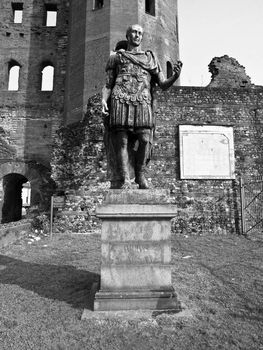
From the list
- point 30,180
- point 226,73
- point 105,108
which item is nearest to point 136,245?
point 105,108

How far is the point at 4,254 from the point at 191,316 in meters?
5.53

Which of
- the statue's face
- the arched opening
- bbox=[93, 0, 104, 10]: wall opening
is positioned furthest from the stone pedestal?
bbox=[93, 0, 104, 10]: wall opening

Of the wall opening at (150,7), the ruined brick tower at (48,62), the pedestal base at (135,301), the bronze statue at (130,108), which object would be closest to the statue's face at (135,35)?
the bronze statue at (130,108)

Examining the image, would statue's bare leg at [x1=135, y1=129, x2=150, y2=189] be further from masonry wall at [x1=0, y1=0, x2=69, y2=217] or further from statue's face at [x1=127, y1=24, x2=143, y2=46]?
masonry wall at [x1=0, y1=0, x2=69, y2=217]

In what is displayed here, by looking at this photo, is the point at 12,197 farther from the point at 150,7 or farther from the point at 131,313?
the point at 131,313

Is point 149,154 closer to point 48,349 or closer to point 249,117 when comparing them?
point 48,349

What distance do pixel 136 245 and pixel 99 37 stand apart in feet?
49.7

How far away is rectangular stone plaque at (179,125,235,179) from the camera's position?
11852 millimetres

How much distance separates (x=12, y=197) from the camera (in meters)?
18.3

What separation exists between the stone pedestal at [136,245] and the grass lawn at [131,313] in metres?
0.35

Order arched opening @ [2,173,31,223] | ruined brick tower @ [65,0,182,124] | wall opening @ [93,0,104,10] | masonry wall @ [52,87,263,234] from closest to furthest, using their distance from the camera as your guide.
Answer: masonry wall @ [52,87,263,234] → ruined brick tower @ [65,0,182,124] → arched opening @ [2,173,31,223] → wall opening @ [93,0,104,10]

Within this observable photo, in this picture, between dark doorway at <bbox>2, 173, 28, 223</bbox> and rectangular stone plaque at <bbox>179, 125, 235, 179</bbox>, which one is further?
dark doorway at <bbox>2, 173, 28, 223</bbox>

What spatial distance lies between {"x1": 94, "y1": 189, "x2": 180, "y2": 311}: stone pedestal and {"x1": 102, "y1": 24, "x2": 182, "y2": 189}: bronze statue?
1.18 feet

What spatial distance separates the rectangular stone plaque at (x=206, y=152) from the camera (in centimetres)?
1185
